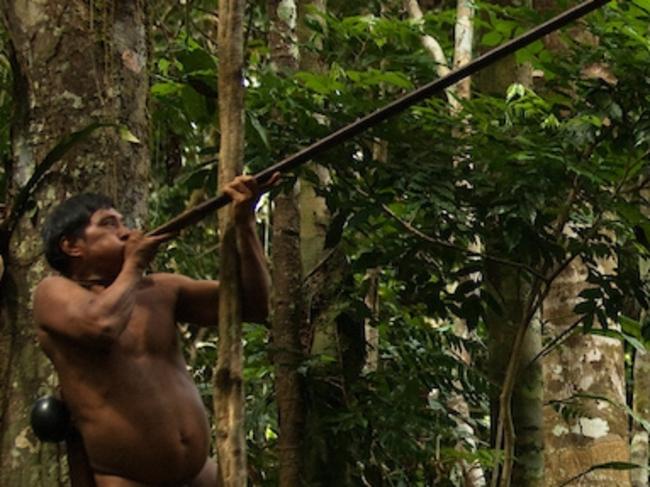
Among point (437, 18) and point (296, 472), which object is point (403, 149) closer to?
point (437, 18)

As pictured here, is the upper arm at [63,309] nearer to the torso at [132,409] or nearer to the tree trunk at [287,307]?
the torso at [132,409]

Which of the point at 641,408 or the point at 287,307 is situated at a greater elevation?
the point at 287,307

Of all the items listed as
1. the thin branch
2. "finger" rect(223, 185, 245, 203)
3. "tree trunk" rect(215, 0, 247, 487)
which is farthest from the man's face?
the thin branch

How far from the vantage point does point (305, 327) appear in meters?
5.21

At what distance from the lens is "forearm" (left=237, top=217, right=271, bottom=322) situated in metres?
2.81

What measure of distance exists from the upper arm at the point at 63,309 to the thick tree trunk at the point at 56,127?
308mm

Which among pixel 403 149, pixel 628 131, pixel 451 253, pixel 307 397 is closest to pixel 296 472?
pixel 307 397

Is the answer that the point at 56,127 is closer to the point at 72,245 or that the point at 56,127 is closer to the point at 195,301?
the point at 72,245

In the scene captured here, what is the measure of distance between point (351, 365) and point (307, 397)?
0.24m

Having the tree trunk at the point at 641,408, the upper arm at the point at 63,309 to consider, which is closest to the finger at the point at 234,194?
the upper arm at the point at 63,309

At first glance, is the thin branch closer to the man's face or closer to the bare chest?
the bare chest

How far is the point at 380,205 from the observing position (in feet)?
14.7

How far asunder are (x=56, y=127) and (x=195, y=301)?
0.70 m

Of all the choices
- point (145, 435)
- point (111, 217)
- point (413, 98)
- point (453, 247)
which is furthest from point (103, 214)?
point (453, 247)
